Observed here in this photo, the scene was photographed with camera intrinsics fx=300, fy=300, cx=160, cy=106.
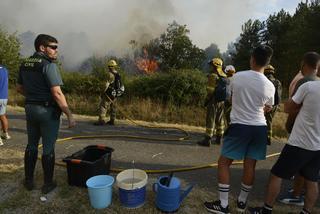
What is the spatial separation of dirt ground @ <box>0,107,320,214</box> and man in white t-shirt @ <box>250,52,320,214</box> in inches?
22.2

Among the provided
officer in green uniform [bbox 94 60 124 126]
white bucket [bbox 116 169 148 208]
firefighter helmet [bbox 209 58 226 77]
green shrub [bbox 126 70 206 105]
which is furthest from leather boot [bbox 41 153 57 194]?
green shrub [bbox 126 70 206 105]

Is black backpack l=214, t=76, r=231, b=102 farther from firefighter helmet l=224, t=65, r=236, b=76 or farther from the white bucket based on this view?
the white bucket

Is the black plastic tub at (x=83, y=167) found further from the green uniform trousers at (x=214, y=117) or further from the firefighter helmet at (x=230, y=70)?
the firefighter helmet at (x=230, y=70)

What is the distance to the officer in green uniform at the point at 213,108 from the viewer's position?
608 centimetres

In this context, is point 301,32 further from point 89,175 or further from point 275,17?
point 89,175

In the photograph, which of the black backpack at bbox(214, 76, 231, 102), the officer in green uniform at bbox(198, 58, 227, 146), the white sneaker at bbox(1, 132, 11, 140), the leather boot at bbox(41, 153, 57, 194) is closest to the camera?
the leather boot at bbox(41, 153, 57, 194)

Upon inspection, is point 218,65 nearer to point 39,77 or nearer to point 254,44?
point 39,77

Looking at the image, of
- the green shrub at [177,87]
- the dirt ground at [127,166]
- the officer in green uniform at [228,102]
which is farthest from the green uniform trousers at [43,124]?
the green shrub at [177,87]

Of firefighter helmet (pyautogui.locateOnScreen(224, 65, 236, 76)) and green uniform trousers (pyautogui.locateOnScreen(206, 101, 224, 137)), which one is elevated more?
firefighter helmet (pyautogui.locateOnScreen(224, 65, 236, 76))

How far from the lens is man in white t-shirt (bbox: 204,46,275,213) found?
3328 mm

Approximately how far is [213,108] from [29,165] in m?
3.76

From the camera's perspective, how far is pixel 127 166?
5.07 meters

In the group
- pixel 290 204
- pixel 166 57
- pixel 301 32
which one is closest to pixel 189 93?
pixel 290 204

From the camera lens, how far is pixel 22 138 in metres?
6.41
